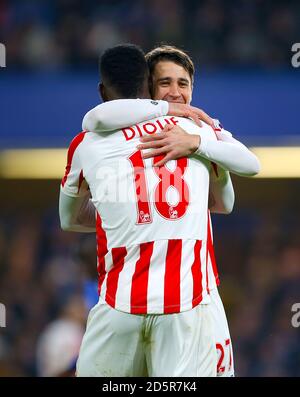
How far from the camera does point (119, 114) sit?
11.4 ft

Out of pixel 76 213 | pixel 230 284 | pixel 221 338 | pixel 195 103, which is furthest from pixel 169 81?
pixel 230 284

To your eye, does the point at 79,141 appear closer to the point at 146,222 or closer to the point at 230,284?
the point at 146,222

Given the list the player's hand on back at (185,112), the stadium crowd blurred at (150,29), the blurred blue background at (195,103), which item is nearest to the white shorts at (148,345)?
the player's hand on back at (185,112)

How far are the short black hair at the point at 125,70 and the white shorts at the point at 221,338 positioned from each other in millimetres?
801

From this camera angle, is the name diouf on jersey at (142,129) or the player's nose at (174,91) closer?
the name diouf on jersey at (142,129)

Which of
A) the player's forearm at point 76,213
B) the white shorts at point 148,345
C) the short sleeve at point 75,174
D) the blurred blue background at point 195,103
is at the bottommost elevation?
the white shorts at point 148,345

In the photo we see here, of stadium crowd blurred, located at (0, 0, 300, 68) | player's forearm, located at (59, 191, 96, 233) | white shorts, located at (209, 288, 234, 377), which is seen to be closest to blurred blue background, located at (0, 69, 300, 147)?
stadium crowd blurred, located at (0, 0, 300, 68)

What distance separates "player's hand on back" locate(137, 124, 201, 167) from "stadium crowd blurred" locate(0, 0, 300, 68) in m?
6.69

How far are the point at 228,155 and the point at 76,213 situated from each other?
2.16 feet

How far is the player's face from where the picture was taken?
3.89 m

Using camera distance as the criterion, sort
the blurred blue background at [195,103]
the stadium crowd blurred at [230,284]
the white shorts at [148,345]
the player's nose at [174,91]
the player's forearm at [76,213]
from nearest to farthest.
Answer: the white shorts at [148,345] → the player's forearm at [76,213] → the player's nose at [174,91] → the stadium crowd blurred at [230,284] → the blurred blue background at [195,103]

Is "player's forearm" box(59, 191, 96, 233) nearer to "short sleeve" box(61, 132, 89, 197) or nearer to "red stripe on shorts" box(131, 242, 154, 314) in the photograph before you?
"short sleeve" box(61, 132, 89, 197)

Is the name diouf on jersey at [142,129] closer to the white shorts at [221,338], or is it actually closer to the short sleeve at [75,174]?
the short sleeve at [75,174]

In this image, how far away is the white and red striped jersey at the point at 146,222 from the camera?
3.37m
